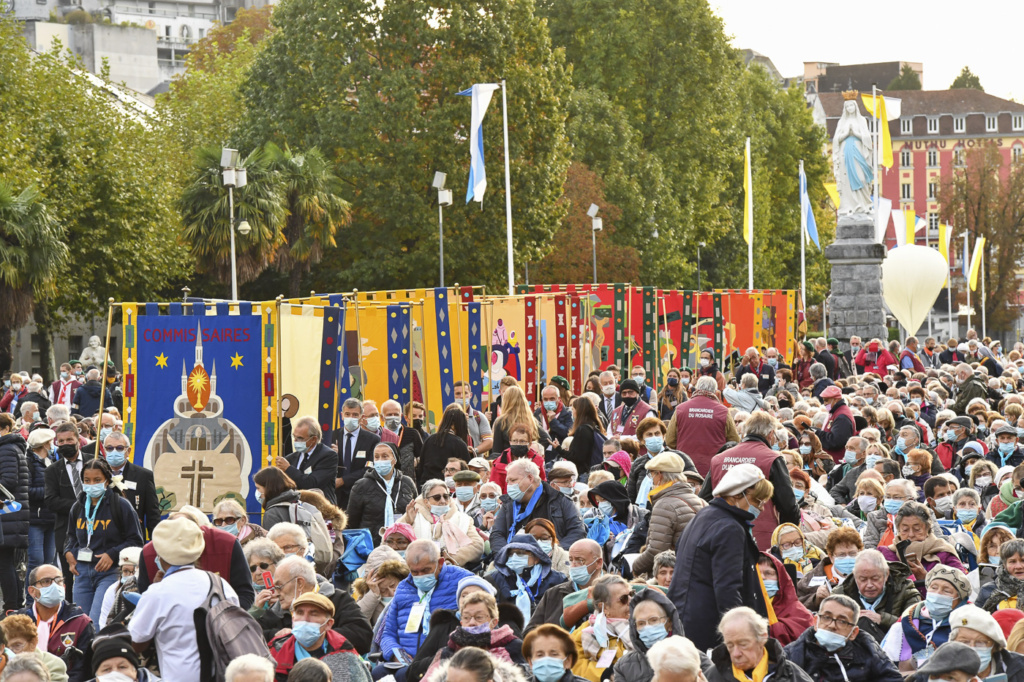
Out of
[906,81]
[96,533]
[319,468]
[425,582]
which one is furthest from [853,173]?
[906,81]

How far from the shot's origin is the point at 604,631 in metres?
8.23

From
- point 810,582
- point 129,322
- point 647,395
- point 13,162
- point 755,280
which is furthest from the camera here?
point 755,280


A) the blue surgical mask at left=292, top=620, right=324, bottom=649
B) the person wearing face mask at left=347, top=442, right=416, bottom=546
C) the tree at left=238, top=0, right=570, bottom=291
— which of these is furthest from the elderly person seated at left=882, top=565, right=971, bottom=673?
the tree at left=238, top=0, right=570, bottom=291

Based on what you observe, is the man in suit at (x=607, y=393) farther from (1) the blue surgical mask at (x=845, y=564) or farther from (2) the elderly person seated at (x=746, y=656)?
(2) the elderly person seated at (x=746, y=656)

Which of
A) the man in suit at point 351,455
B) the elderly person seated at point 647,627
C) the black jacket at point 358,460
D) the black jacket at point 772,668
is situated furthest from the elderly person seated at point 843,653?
the black jacket at point 358,460

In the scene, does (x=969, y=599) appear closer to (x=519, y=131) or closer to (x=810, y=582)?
(x=810, y=582)

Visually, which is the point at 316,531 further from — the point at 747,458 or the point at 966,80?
the point at 966,80

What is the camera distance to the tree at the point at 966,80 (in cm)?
14638

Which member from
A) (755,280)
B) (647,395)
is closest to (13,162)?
(647,395)

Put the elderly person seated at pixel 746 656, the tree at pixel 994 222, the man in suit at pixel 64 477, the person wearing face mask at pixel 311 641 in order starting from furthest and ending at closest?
1. the tree at pixel 994 222
2. the man in suit at pixel 64 477
3. the person wearing face mask at pixel 311 641
4. the elderly person seated at pixel 746 656

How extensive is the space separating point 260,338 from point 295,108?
29007 mm

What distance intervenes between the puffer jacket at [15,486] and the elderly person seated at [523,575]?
5.40 meters

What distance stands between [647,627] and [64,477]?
23.9ft

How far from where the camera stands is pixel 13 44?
38750 millimetres
